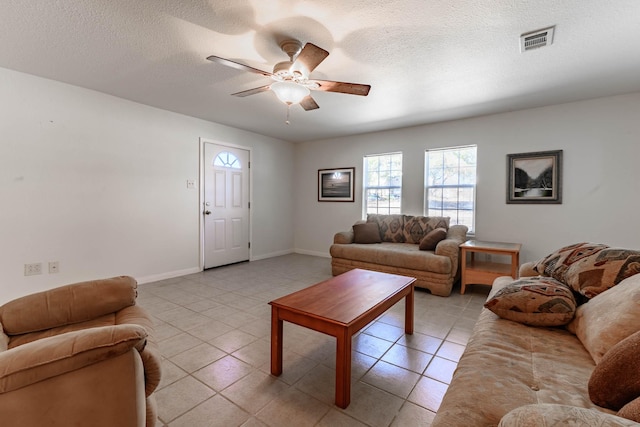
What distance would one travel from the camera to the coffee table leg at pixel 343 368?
60.7 inches

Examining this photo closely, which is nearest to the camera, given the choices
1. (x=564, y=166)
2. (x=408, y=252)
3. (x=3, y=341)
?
(x=3, y=341)

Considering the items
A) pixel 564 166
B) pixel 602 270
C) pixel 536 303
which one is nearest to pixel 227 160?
pixel 536 303

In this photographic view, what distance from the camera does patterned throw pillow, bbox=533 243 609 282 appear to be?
170 cm

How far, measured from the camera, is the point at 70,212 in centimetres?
321

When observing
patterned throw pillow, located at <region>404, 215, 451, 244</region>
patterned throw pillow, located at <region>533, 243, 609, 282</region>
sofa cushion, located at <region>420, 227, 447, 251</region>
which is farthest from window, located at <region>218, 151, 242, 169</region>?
patterned throw pillow, located at <region>533, 243, 609, 282</region>

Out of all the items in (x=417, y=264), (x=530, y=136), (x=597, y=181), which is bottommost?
(x=417, y=264)

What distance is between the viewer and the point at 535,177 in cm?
374

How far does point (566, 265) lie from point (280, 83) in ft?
7.78

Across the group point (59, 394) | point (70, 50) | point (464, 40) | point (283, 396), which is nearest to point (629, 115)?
point (464, 40)

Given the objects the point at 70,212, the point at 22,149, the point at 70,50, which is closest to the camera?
the point at 70,50

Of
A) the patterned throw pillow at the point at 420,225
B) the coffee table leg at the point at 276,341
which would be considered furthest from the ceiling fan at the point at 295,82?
the patterned throw pillow at the point at 420,225

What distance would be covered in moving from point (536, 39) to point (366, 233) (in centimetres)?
294

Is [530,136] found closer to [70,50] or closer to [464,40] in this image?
[464,40]

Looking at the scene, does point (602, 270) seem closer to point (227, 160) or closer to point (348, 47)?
point (348, 47)
